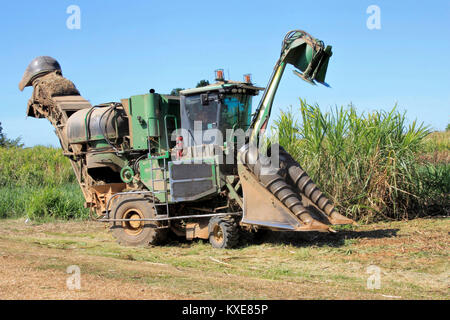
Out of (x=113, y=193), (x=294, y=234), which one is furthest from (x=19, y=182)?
(x=294, y=234)

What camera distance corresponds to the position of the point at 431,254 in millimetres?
7902

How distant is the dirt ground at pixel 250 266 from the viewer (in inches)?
228

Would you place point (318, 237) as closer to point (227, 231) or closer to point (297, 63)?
point (227, 231)

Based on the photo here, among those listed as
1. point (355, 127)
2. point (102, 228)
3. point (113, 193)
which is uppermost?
point (355, 127)

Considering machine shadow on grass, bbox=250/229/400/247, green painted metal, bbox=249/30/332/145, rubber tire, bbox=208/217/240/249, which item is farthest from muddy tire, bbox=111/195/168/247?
green painted metal, bbox=249/30/332/145

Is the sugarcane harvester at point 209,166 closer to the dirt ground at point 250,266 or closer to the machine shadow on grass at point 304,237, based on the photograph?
the machine shadow on grass at point 304,237

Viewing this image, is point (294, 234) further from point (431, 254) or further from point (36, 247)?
point (36, 247)

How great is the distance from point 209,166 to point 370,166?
392cm

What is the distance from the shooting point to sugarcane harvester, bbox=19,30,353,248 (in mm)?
8844

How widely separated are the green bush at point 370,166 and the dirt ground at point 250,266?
616 millimetres

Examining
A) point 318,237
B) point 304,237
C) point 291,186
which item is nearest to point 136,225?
point 291,186

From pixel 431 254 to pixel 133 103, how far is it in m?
6.19

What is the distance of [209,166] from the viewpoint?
9.31m

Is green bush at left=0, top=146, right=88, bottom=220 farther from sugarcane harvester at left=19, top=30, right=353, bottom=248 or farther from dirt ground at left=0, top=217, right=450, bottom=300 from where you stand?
sugarcane harvester at left=19, top=30, right=353, bottom=248
